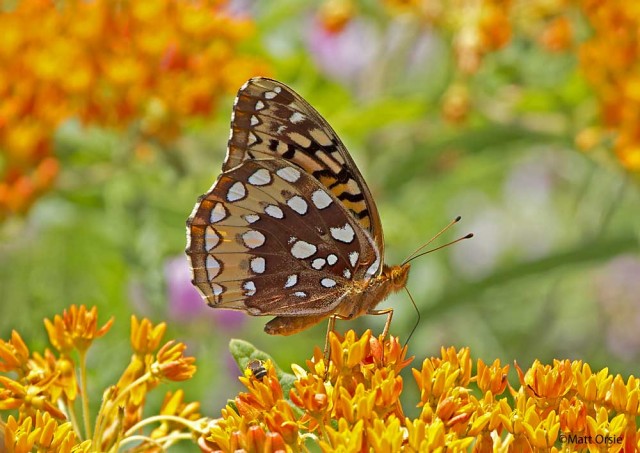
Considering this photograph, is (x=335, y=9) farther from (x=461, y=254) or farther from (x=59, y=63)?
(x=461, y=254)

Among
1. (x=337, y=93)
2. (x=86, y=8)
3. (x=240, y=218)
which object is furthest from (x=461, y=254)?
(x=240, y=218)

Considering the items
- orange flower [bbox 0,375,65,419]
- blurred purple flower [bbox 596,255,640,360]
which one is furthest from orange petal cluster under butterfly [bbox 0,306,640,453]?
blurred purple flower [bbox 596,255,640,360]

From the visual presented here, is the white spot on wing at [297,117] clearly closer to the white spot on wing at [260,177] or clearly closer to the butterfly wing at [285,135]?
the butterfly wing at [285,135]

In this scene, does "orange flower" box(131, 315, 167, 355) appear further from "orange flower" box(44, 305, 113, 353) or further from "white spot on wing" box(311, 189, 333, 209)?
"white spot on wing" box(311, 189, 333, 209)

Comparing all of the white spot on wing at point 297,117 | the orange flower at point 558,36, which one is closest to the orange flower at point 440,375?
the white spot on wing at point 297,117

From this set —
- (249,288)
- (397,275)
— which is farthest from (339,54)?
(249,288)

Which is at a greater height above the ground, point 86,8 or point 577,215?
point 86,8

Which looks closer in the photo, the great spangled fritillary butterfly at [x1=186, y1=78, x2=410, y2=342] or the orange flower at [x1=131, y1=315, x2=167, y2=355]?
the orange flower at [x1=131, y1=315, x2=167, y2=355]
